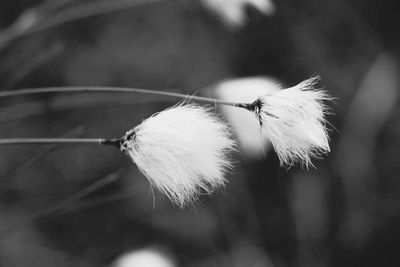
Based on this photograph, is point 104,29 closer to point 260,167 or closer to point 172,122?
point 260,167

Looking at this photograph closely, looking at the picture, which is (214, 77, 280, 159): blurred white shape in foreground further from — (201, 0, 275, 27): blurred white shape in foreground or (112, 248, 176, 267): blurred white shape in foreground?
(112, 248, 176, 267): blurred white shape in foreground

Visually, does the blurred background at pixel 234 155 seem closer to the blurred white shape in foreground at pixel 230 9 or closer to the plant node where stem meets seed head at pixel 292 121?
the blurred white shape in foreground at pixel 230 9

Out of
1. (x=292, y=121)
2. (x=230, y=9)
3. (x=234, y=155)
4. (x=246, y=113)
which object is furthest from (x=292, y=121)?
(x=234, y=155)

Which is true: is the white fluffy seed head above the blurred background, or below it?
below

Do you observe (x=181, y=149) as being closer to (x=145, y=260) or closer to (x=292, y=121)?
(x=292, y=121)

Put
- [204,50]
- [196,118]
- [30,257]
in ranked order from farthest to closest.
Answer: [204,50] → [30,257] → [196,118]

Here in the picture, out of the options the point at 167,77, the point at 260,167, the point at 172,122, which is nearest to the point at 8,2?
the point at 167,77

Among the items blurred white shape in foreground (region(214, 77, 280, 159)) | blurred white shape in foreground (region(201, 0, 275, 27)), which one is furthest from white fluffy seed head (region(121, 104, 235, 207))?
blurred white shape in foreground (region(201, 0, 275, 27))
